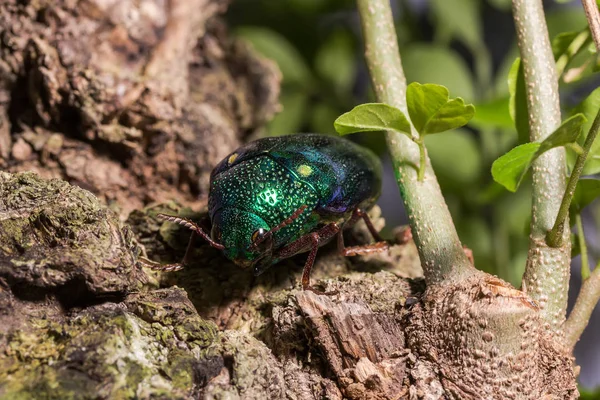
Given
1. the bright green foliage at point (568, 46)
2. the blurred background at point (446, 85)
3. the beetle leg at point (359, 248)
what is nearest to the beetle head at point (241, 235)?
the beetle leg at point (359, 248)

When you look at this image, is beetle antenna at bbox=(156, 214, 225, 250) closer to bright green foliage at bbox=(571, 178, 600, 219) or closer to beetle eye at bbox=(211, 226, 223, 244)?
beetle eye at bbox=(211, 226, 223, 244)

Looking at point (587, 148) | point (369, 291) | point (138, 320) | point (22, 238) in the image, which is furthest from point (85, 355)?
point (587, 148)

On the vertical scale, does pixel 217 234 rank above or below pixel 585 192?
below

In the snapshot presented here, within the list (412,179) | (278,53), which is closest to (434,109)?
(412,179)

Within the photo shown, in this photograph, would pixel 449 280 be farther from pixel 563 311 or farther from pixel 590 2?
pixel 590 2

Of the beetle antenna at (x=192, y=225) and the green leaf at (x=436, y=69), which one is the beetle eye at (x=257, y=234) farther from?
the green leaf at (x=436, y=69)

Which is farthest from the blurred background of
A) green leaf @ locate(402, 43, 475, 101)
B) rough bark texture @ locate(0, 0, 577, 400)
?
rough bark texture @ locate(0, 0, 577, 400)

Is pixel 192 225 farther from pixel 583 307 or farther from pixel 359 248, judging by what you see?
pixel 583 307
